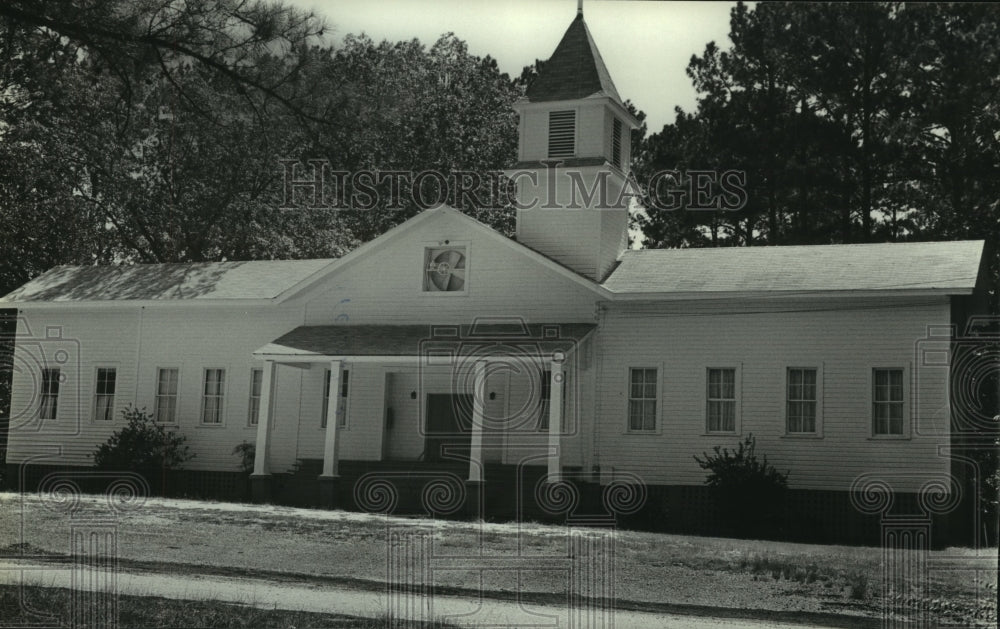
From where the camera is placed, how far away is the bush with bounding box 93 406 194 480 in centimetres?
2681

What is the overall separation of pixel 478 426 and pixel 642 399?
352 cm

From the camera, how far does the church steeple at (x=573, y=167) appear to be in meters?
26.5

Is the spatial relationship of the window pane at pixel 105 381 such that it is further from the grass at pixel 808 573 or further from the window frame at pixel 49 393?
the grass at pixel 808 573

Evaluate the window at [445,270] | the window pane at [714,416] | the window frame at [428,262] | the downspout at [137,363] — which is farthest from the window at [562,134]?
Result: the downspout at [137,363]

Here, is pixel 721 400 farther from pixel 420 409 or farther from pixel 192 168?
pixel 192 168

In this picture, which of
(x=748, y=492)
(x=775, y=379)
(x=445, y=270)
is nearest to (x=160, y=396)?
(x=445, y=270)

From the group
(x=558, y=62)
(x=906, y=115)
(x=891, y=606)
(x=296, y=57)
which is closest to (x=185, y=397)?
(x=558, y=62)

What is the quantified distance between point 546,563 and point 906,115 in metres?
27.0

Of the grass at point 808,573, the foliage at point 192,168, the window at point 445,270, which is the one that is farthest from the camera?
the foliage at point 192,168

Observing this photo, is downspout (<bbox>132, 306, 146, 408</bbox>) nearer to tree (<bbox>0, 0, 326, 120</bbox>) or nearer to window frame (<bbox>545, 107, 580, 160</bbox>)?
window frame (<bbox>545, 107, 580, 160</bbox>)

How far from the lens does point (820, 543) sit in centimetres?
2083

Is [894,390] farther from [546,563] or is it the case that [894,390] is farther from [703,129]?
[703,129]

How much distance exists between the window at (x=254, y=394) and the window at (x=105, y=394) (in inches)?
146

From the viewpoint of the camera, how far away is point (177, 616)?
10969 mm
